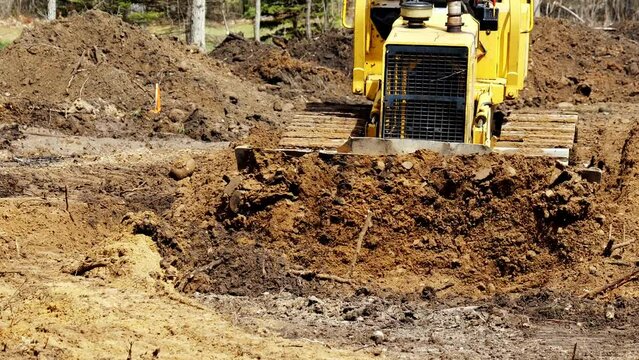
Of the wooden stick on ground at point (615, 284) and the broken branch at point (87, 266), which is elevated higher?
the wooden stick on ground at point (615, 284)

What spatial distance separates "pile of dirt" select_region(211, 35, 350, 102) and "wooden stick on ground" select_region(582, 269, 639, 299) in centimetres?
1415

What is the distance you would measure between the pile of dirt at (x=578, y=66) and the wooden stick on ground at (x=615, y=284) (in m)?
14.2

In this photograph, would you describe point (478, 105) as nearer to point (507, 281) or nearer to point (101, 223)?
point (507, 281)

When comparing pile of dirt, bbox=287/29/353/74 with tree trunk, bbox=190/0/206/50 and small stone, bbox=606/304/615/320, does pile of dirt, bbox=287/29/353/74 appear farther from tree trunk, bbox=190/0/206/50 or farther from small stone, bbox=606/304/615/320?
small stone, bbox=606/304/615/320

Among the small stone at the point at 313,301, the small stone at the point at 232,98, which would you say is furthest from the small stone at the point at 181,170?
the small stone at the point at 232,98

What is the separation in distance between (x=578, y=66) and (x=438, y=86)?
15.8 meters

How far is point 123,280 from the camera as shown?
11.3m

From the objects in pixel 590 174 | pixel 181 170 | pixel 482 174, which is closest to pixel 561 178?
pixel 590 174

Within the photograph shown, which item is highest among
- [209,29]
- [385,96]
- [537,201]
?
[385,96]

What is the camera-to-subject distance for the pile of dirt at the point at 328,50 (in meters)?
29.1

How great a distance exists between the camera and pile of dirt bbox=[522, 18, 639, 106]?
1017 inches

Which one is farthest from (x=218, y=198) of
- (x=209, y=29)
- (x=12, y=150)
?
(x=209, y=29)

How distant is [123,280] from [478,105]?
14.6 feet

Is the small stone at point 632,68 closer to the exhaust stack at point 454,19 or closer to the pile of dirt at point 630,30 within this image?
the pile of dirt at point 630,30
